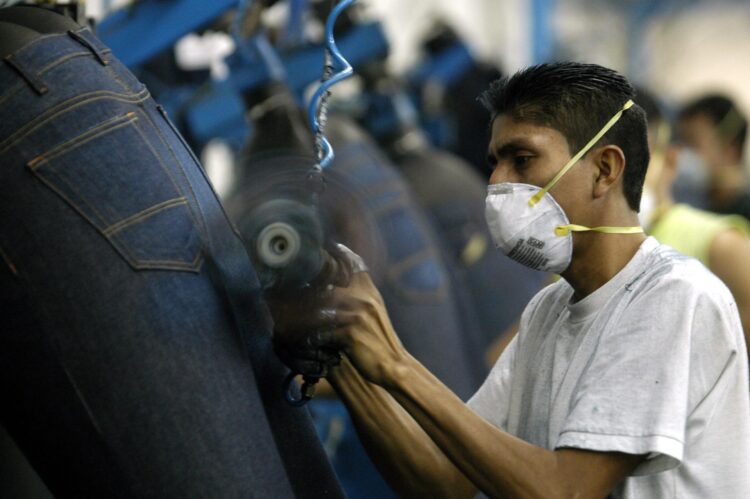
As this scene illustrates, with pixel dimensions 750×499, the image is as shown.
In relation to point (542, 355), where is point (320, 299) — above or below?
above

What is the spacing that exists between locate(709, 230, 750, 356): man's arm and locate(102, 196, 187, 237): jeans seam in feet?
6.05

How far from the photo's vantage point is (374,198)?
4.04 meters

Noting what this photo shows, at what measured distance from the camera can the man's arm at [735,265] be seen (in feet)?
10.8

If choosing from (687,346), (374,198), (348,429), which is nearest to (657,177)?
(374,198)

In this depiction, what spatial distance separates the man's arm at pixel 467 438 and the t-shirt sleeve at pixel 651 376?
4cm

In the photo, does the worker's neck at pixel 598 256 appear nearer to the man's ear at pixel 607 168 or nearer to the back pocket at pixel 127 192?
the man's ear at pixel 607 168

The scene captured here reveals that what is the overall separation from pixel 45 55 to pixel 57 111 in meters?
0.09

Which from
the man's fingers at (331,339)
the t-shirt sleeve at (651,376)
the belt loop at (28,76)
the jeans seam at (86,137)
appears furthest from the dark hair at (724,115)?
the belt loop at (28,76)

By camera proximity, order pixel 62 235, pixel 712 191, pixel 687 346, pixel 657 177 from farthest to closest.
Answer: pixel 712 191 → pixel 657 177 → pixel 687 346 → pixel 62 235

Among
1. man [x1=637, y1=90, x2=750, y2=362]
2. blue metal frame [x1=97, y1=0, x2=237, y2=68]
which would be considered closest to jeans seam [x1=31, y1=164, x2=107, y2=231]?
blue metal frame [x1=97, y1=0, x2=237, y2=68]

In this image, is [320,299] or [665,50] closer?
[320,299]

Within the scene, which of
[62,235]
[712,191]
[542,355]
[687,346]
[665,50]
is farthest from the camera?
[665,50]

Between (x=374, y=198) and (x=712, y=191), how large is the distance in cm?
210

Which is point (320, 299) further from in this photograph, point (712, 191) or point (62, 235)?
point (712, 191)
